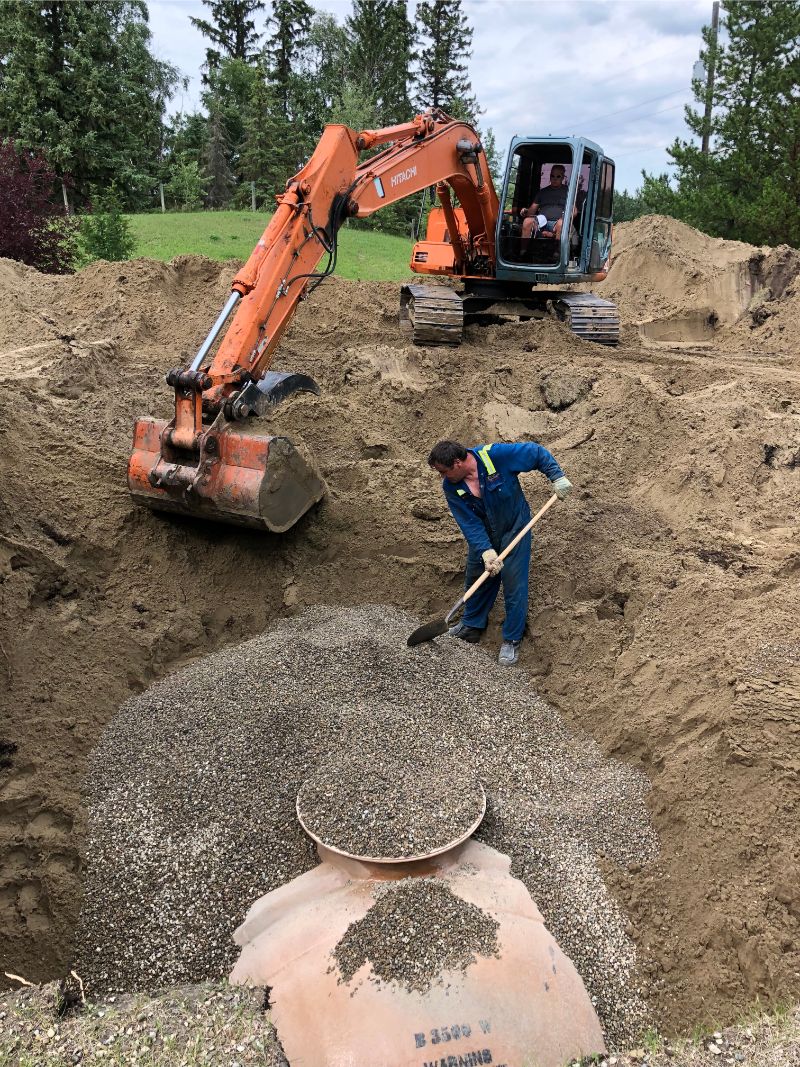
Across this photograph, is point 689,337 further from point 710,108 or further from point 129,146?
point 129,146

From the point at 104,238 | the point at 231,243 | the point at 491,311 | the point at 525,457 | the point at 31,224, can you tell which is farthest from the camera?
the point at 231,243

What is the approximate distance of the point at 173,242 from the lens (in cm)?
2016

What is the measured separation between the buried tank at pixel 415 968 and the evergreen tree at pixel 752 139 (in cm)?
1657

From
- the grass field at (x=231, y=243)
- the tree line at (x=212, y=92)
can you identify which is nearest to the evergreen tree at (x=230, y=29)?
the tree line at (x=212, y=92)

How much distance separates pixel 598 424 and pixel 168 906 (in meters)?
5.03

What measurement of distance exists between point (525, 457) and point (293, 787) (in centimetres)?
227

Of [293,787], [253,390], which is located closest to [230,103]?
[253,390]

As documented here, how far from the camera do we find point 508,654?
4.68 meters

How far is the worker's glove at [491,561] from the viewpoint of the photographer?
4.37 m

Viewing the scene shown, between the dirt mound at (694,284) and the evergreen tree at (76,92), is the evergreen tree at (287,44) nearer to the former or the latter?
the evergreen tree at (76,92)

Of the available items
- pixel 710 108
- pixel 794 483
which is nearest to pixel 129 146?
pixel 710 108

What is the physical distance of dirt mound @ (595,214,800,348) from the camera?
12164 mm

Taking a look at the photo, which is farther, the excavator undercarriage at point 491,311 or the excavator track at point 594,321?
the excavator track at point 594,321

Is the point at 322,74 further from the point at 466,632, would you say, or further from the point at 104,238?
the point at 466,632
